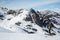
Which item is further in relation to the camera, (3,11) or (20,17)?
(3,11)

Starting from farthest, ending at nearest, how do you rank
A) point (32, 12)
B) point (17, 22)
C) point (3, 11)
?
point (3, 11)
point (32, 12)
point (17, 22)

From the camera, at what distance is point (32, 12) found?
6788 cm

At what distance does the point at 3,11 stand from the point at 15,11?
21.4 feet

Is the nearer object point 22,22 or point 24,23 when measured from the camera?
point 24,23

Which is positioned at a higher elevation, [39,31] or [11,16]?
[11,16]

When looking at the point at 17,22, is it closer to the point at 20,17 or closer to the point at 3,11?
the point at 20,17

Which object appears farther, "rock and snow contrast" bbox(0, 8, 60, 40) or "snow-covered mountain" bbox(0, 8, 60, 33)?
"snow-covered mountain" bbox(0, 8, 60, 33)

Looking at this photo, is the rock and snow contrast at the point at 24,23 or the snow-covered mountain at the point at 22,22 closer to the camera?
the rock and snow contrast at the point at 24,23

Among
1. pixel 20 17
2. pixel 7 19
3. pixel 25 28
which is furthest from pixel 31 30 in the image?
pixel 7 19

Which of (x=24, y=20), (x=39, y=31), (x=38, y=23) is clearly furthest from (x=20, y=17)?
(x=39, y=31)

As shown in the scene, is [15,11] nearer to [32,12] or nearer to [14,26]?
[32,12]

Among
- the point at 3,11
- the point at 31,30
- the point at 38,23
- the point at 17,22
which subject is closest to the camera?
the point at 31,30

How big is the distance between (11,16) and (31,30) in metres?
19.4

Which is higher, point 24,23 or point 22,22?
point 22,22
